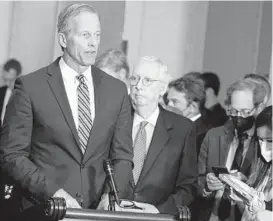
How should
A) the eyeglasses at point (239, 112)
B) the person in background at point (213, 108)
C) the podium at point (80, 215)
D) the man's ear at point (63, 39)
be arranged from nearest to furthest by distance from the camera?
the podium at point (80, 215) → the man's ear at point (63, 39) → the eyeglasses at point (239, 112) → the person in background at point (213, 108)

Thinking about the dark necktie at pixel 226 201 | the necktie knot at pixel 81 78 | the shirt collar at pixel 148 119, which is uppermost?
the necktie knot at pixel 81 78

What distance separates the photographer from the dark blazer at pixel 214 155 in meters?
5.71

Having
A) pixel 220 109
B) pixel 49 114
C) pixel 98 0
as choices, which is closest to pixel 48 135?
pixel 49 114

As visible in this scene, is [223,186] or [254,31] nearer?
[223,186]

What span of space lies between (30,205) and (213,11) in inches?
337

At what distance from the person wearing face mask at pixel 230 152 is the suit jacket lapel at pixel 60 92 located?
4.37 feet

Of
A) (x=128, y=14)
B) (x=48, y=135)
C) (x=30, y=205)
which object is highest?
(x=128, y=14)

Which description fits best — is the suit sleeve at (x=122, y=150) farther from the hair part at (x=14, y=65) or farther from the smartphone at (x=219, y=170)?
the hair part at (x=14, y=65)

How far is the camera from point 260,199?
16.8 feet

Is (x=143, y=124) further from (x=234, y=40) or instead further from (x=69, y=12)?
(x=234, y=40)

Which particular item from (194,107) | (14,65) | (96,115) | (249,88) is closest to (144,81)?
(96,115)

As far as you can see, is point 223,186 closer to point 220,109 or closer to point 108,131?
point 108,131

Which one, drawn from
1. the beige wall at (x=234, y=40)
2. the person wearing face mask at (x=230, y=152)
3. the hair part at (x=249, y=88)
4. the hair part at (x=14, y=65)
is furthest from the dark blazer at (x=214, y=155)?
the beige wall at (x=234, y=40)

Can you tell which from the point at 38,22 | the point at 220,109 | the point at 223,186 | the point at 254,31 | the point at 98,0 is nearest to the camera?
the point at 223,186
